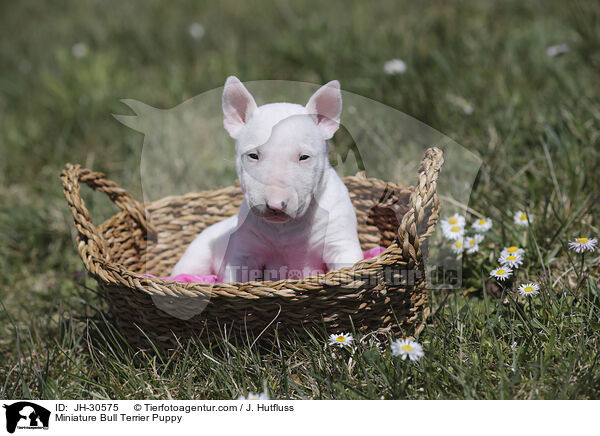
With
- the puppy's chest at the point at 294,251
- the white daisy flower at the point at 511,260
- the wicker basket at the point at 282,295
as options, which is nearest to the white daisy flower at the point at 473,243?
the white daisy flower at the point at 511,260

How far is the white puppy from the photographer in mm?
1859

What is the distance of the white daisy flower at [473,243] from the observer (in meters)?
2.28

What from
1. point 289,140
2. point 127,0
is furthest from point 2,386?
point 127,0

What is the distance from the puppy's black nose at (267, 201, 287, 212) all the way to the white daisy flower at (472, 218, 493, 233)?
1038 millimetres

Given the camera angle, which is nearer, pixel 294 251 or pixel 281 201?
pixel 281 201

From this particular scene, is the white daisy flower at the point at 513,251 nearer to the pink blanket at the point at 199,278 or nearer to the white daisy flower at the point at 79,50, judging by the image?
the pink blanket at the point at 199,278

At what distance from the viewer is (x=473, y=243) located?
231cm

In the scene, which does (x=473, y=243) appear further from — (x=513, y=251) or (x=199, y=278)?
(x=199, y=278)

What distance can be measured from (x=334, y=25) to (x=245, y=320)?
3.50 m

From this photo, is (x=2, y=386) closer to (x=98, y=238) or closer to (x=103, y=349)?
(x=103, y=349)

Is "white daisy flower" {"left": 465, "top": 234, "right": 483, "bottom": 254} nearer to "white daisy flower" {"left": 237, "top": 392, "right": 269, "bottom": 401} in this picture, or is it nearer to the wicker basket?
the wicker basket

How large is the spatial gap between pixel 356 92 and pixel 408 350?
84.3 inches

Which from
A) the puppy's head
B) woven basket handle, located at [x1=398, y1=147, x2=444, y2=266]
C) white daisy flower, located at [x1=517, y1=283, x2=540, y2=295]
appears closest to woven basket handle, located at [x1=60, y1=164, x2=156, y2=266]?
the puppy's head

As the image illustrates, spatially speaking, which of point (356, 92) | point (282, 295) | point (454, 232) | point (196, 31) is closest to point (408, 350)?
point (282, 295)
